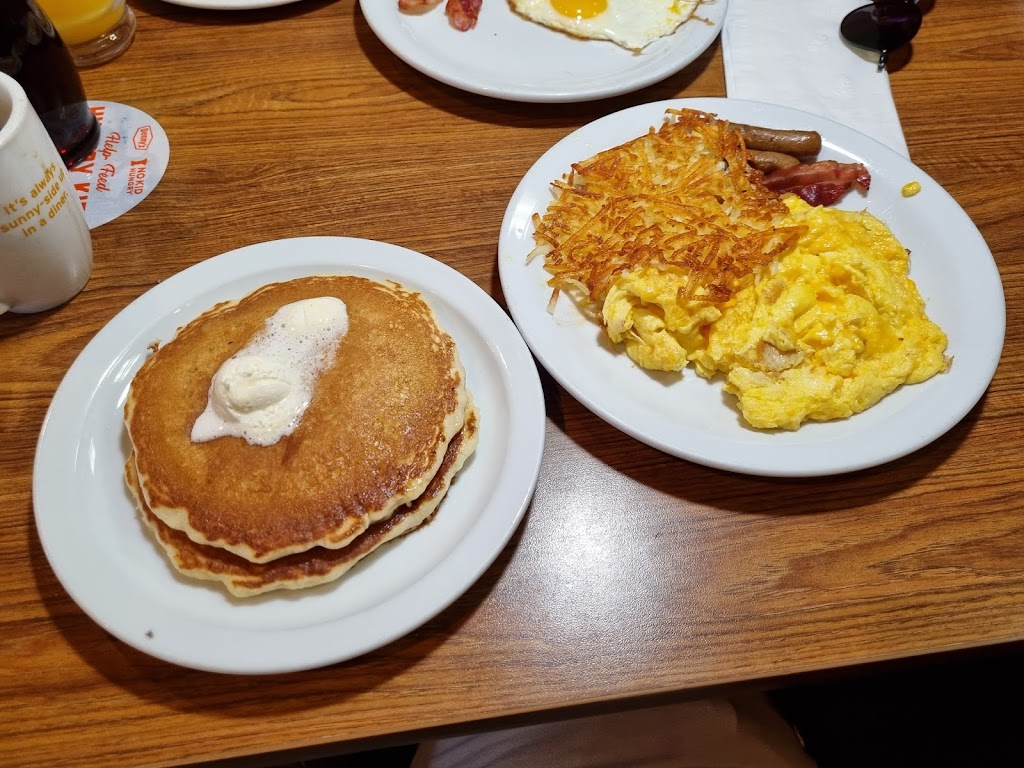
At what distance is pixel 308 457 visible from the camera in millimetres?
1194

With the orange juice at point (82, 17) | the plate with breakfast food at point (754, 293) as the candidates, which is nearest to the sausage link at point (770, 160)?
the plate with breakfast food at point (754, 293)

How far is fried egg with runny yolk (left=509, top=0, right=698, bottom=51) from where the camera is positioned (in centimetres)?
204

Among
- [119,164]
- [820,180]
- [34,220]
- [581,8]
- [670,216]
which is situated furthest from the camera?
[581,8]

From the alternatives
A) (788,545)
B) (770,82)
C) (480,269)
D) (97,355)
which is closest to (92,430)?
(97,355)

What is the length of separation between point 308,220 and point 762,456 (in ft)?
3.72

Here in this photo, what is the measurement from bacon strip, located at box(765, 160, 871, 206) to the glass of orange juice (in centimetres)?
175

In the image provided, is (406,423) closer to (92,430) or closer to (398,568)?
(398,568)

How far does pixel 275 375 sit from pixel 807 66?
1679 millimetres

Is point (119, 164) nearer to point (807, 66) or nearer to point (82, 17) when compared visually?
point (82, 17)

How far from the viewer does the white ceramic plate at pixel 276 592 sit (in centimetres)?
109

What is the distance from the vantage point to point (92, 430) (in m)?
1.32

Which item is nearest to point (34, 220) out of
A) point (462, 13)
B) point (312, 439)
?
point (312, 439)

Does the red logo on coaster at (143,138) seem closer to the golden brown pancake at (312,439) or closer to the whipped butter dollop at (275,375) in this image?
the golden brown pancake at (312,439)

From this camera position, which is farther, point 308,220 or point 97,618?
point 308,220
